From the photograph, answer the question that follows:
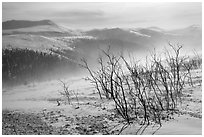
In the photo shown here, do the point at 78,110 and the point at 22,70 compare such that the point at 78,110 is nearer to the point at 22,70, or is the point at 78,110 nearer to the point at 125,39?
the point at 22,70

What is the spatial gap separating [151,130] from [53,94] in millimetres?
6101

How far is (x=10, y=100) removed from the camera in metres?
7.99

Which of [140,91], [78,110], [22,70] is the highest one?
[22,70]

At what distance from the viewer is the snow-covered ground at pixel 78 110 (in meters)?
5.84

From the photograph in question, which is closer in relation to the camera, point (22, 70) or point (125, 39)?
point (22, 70)

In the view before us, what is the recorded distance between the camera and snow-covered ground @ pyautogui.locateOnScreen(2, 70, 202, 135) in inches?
230

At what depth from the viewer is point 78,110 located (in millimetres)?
8352

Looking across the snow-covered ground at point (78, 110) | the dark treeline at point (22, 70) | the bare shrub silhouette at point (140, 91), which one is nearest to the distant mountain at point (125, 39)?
the dark treeline at point (22, 70)

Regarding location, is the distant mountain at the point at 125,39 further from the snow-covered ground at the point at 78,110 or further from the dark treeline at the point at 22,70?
the snow-covered ground at the point at 78,110

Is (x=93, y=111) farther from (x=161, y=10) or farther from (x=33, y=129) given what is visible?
(x=161, y=10)

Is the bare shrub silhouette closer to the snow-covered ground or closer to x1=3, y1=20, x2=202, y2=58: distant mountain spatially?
the snow-covered ground

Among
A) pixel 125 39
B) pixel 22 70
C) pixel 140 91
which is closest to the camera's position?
pixel 140 91

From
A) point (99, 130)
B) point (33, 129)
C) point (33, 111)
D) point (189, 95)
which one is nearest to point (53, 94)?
point (33, 111)

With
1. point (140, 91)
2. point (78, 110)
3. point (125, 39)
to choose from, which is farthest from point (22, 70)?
point (125, 39)
